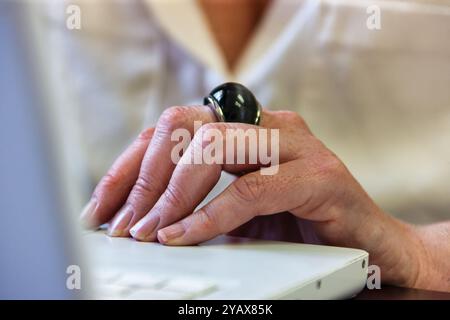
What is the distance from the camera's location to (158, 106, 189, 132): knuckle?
1.50ft

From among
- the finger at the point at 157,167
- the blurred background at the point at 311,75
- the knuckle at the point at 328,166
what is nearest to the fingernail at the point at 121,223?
the finger at the point at 157,167

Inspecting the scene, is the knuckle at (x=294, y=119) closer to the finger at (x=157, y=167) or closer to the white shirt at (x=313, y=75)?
the finger at (x=157, y=167)

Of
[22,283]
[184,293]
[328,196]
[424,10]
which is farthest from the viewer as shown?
[424,10]

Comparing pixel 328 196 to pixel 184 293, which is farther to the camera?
pixel 328 196

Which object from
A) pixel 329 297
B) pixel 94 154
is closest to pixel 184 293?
pixel 329 297

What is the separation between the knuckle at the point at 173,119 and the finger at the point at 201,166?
34 mm

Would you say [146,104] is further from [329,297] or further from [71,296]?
[71,296]

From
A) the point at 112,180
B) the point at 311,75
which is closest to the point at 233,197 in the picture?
the point at 112,180

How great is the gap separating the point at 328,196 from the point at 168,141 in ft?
0.41

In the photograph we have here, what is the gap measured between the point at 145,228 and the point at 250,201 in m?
0.07

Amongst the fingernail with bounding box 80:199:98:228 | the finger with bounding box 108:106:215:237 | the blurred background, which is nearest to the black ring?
the finger with bounding box 108:106:215:237

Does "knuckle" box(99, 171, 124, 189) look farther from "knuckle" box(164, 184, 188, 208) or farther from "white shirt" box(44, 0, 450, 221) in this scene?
"white shirt" box(44, 0, 450, 221)

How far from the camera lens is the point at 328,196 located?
1.43 ft

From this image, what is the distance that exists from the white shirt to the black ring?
0.27 metres
